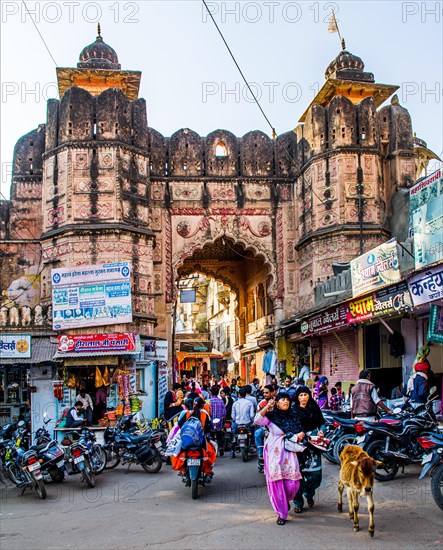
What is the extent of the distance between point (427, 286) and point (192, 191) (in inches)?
471

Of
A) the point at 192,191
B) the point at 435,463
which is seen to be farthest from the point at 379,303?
the point at 192,191

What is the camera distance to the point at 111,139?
18781mm

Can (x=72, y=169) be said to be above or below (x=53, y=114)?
below

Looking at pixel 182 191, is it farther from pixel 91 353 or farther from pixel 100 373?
pixel 100 373

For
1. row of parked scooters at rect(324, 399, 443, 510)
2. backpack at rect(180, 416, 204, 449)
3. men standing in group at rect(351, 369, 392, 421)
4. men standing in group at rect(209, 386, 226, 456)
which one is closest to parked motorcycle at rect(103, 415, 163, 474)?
men standing in group at rect(209, 386, 226, 456)

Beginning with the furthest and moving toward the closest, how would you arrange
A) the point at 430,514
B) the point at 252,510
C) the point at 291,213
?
1. the point at 291,213
2. the point at 252,510
3. the point at 430,514

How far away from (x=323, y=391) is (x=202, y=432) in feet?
19.3

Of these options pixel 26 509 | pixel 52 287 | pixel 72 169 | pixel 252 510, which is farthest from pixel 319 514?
pixel 72 169

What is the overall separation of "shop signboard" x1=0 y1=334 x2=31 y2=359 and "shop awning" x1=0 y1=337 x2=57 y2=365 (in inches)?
3.9

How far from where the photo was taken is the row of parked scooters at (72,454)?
9.03 meters

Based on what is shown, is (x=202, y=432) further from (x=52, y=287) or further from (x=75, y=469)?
(x=52, y=287)

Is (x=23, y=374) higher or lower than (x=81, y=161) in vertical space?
lower

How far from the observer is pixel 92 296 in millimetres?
16969

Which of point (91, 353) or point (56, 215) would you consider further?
point (56, 215)
